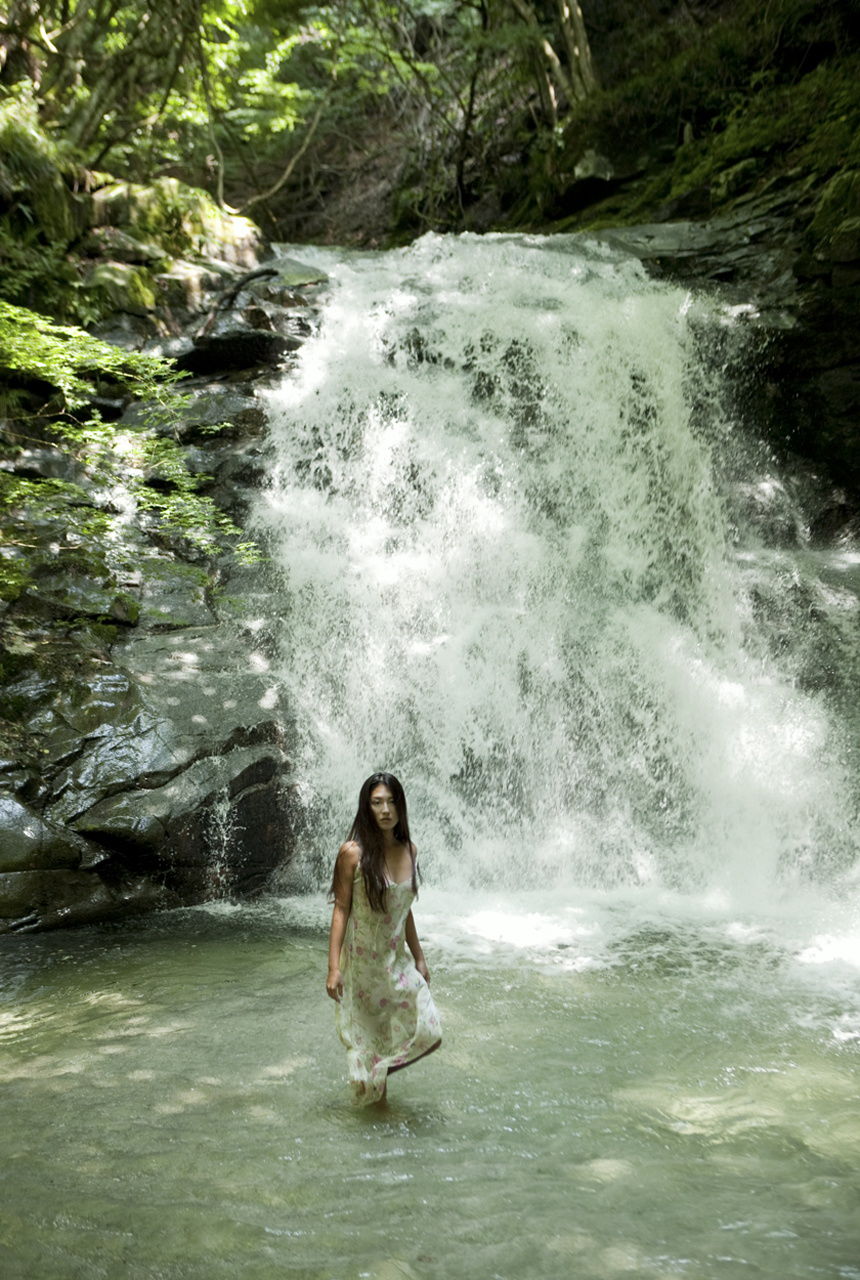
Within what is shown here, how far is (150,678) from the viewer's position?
27.5ft

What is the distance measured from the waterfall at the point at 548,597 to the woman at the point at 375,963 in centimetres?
382

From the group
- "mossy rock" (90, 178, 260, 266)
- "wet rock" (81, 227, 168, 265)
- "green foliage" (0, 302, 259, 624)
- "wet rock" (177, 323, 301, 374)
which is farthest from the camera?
"mossy rock" (90, 178, 260, 266)

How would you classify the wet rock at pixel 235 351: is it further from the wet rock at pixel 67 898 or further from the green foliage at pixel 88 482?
the wet rock at pixel 67 898

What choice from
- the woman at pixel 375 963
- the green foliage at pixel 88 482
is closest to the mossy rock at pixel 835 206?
the green foliage at pixel 88 482

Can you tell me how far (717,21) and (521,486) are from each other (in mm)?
11796

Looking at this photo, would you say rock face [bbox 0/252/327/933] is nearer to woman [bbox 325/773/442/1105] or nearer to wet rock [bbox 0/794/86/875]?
wet rock [bbox 0/794/86/875]

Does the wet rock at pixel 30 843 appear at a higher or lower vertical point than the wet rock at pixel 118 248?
lower

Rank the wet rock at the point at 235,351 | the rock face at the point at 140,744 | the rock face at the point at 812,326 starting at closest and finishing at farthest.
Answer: the rock face at the point at 140,744 → the rock face at the point at 812,326 → the wet rock at the point at 235,351

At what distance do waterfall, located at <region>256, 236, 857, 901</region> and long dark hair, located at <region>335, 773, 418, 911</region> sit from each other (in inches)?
155

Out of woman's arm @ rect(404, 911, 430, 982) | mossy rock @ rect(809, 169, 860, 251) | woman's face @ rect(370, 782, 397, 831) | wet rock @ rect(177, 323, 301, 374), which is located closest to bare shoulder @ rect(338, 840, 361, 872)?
woman's face @ rect(370, 782, 397, 831)

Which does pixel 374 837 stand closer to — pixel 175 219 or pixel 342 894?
pixel 342 894

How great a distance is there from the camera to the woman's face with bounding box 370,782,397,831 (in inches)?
159

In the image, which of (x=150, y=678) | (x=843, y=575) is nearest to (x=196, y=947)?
(x=150, y=678)

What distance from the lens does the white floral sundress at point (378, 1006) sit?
13.2 ft
